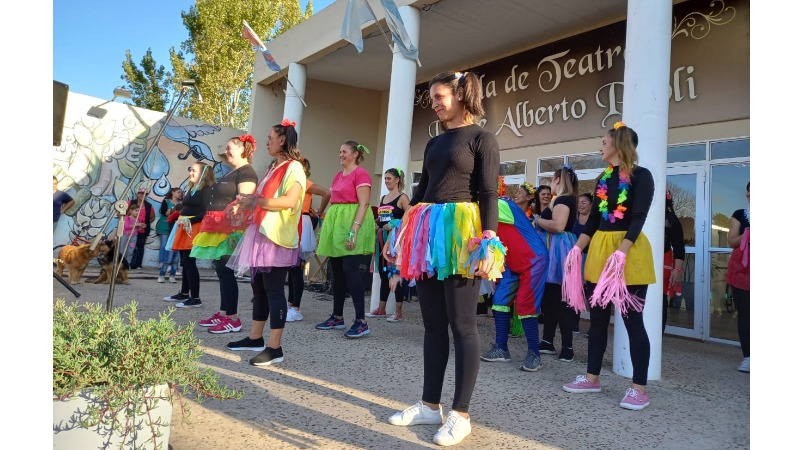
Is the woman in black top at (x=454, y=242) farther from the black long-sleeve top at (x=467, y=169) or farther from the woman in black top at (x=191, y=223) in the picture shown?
the woman in black top at (x=191, y=223)

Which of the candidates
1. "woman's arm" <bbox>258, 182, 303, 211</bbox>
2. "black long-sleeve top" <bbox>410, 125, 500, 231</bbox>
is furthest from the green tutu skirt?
"black long-sleeve top" <bbox>410, 125, 500, 231</bbox>

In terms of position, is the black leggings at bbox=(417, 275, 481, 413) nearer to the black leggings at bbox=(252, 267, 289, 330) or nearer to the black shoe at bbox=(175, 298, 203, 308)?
the black leggings at bbox=(252, 267, 289, 330)

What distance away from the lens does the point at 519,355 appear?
15.6 ft

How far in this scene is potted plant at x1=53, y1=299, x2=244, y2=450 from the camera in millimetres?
1900

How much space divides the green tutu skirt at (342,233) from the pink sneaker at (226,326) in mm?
1061

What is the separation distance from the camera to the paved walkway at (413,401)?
8.46ft

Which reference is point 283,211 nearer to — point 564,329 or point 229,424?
point 229,424

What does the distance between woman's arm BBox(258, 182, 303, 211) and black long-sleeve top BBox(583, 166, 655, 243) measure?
6.97ft

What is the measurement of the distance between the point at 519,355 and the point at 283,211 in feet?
8.24

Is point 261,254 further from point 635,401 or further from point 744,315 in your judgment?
point 744,315

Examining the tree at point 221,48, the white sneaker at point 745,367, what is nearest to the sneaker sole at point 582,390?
the white sneaker at point 745,367

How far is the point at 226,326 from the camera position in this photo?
495 cm
